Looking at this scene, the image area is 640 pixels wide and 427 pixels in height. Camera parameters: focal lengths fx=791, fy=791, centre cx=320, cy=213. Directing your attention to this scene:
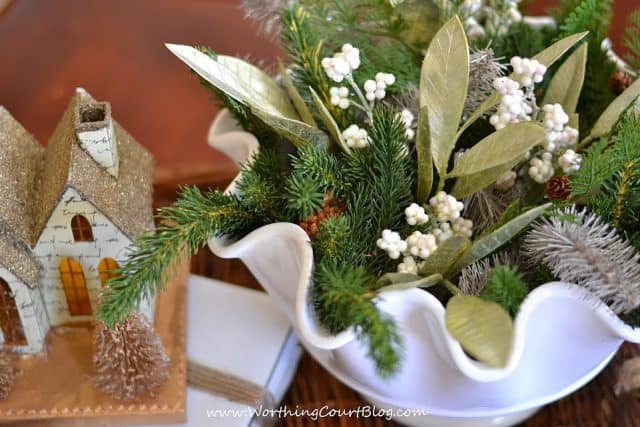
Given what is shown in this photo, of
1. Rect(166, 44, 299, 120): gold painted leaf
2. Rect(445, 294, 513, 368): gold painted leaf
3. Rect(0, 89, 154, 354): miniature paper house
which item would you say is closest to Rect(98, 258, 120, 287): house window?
Rect(0, 89, 154, 354): miniature paper house

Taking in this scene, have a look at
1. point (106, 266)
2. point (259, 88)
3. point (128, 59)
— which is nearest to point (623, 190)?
point (259, 88)

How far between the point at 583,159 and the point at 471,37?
0.52 ft

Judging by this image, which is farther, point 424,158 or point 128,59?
point 128,59

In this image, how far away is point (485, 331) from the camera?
406mm

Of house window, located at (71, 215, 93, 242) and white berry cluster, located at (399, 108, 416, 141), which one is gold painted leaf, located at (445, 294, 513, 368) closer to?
white berry cluster, located at (399, 108, 416, 141)

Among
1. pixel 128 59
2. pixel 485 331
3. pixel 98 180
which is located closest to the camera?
pixel 485 331

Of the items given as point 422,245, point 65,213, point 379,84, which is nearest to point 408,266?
point 422,245

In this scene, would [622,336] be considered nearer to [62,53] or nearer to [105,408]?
[105,408]

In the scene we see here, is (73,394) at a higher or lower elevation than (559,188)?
lower

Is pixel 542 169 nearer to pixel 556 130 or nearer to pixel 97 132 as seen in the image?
pixel 556 130

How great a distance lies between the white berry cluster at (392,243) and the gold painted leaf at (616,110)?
0.54 feet

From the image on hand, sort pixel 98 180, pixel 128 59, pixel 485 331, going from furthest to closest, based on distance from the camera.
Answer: pixel 128 59
pixel 98 180
pixel 485 331

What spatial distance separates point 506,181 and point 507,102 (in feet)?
0.25

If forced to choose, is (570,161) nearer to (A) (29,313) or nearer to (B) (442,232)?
(B) (442,232)
